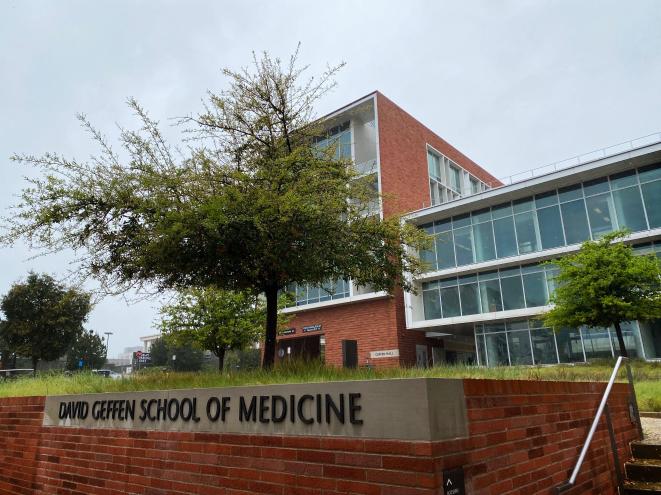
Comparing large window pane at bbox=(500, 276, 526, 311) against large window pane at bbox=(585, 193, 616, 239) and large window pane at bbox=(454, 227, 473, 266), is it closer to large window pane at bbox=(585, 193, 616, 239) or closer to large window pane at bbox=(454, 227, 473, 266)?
large window pane at bbox=(454, 227, 473, 266)

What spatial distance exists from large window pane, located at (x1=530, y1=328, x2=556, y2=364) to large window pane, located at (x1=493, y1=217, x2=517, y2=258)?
14.7ft

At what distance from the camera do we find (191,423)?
522 cm

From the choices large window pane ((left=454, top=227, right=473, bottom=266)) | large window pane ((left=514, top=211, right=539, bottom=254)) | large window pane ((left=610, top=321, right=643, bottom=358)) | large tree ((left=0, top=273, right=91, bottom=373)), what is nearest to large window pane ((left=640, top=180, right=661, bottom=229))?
large window pane ((left=610, top=321, right=643, bottom=358))

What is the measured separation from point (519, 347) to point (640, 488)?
893 inches

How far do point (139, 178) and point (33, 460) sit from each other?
4446 millimetres

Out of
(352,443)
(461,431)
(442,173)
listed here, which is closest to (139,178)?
(352,443)

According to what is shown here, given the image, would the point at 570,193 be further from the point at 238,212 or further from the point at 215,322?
the point at 238,212

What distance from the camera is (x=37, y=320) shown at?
37438 mm

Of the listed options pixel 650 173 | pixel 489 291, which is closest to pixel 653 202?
pixel 650 173

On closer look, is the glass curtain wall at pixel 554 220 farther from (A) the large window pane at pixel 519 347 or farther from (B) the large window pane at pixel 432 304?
(A) the large window pane at pixel 519 347

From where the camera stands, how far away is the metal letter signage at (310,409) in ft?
11.5

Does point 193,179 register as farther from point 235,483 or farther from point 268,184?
point 235,483

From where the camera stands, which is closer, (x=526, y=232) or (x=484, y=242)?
(x=526, y=232)

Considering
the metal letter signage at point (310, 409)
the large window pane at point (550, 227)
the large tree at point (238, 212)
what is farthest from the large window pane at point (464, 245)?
the metal letter signage at point (310, 409)
